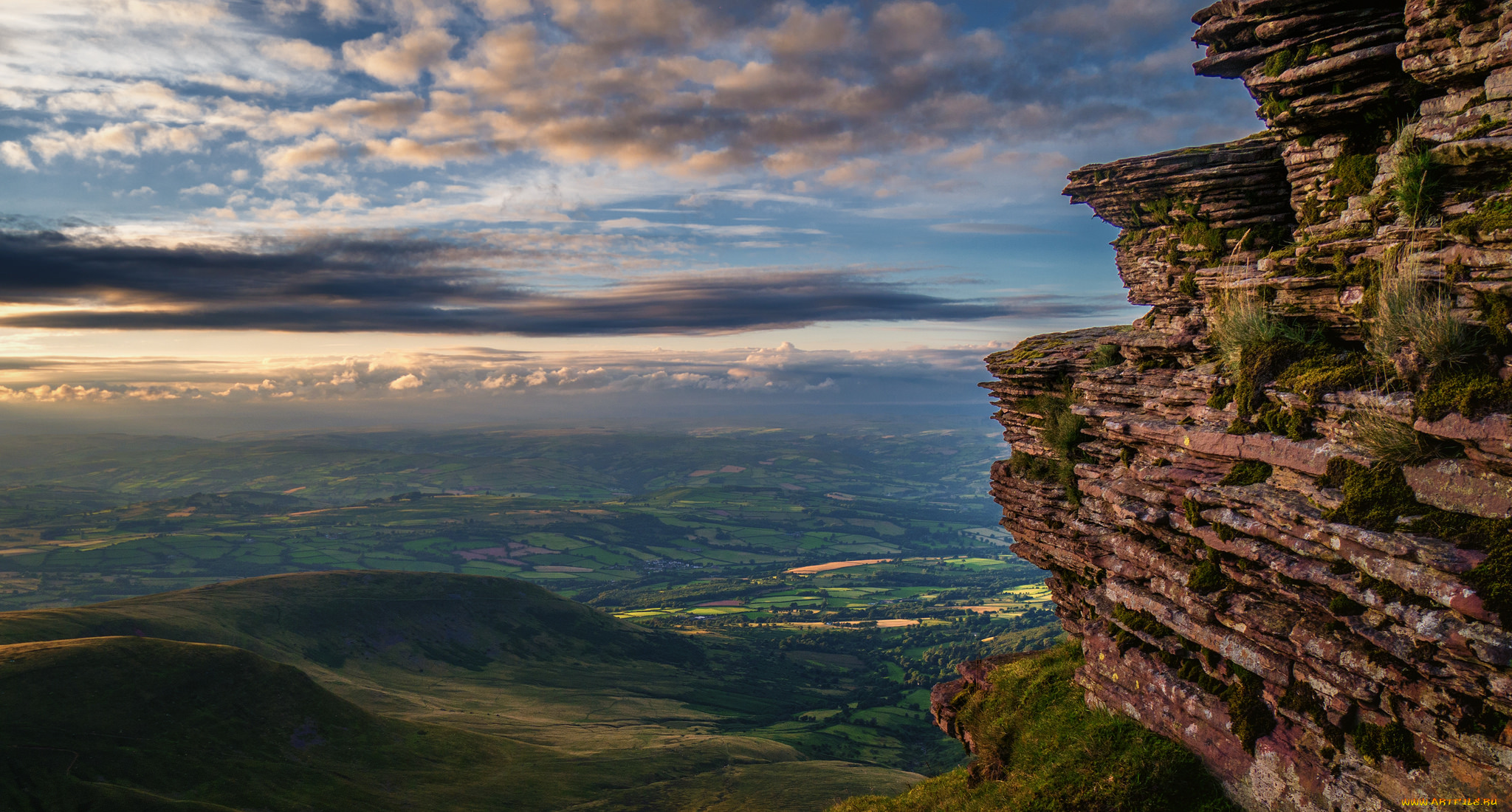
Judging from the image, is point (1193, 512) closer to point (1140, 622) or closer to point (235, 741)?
point (1140, 622)

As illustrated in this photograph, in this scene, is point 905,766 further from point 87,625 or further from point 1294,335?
point 87,625

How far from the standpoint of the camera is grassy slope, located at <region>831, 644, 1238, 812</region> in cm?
1820

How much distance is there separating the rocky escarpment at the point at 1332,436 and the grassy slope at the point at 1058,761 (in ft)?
2.75

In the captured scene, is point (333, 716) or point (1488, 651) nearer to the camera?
point (1488, 651)

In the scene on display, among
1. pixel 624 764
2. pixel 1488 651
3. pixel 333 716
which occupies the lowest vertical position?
pixel 624 764

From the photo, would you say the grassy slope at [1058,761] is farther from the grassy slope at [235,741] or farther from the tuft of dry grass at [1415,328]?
the grassy slope at [235,741]

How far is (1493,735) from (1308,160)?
45.4 ft

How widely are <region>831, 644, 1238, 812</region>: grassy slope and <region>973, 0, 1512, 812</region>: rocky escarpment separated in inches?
33.1

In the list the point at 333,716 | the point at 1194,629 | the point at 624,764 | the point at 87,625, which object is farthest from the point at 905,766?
the point at 87,625

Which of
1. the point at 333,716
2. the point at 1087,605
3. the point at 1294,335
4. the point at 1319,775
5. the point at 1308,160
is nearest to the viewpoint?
the point at 1319,775

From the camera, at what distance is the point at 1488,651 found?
11.2 meters

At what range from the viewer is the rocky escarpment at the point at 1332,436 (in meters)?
12.4

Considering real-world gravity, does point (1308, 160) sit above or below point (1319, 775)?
above

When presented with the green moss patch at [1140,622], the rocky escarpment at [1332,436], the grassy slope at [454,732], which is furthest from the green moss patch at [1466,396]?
the grassy slope at [454,732]
